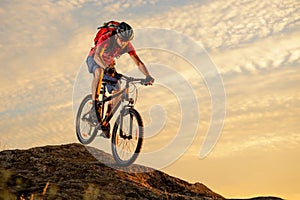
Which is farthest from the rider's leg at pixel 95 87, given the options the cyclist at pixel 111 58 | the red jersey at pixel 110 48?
the red jersey at pixel 110 48

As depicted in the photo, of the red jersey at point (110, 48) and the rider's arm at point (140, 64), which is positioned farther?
the rider's arm at point (140, 64)

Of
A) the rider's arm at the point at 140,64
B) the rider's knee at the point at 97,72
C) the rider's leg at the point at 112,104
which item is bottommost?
the rider's leg at the point at 112,104

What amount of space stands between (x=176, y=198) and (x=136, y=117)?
2.96 meters

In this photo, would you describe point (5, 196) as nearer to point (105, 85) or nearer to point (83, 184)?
point (83, 184)

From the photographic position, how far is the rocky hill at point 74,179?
27.8 ft

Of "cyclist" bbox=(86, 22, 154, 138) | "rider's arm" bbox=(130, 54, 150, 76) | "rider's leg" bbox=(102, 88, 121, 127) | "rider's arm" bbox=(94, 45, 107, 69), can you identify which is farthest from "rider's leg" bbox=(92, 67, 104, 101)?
"rider's arm" bbox=(130, 54, 150, 76)

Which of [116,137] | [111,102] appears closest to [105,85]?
[111,102]

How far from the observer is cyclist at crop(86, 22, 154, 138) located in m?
12.0

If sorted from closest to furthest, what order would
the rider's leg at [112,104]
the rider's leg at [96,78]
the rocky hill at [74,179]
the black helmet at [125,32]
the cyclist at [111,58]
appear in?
the rocky hill at [74,179]
the black helmet at [125,32]
the cyclist at [111,58]
the rider's leg at [96,78]
the rider's leg at [112,104]

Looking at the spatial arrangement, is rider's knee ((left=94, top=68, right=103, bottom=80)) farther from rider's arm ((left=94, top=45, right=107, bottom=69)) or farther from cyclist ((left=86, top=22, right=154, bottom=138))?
rider's arm ((left=94, top=45, right=107, bottom=69))

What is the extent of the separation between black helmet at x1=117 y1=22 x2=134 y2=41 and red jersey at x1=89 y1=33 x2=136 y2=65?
34cm

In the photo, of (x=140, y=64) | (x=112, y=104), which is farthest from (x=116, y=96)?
(x=140, y=64)

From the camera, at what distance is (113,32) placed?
12125mm

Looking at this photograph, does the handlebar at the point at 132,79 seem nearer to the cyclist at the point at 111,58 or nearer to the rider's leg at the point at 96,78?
the cyclist at the point at 111,58
